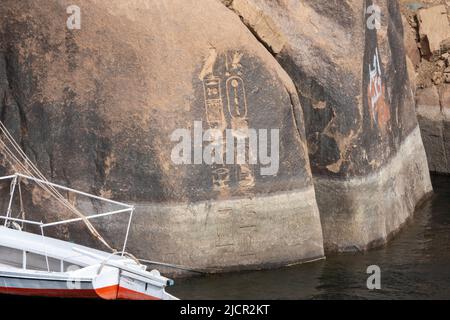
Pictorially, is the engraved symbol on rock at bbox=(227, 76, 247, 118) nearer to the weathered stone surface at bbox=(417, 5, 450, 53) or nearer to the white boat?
the white boat

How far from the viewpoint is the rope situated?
22344 mm

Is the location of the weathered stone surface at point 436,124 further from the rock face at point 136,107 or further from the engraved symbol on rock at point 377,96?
the rock face at point 136,107

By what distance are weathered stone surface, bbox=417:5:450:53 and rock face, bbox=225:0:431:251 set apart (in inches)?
262

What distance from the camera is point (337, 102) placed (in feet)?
79.7

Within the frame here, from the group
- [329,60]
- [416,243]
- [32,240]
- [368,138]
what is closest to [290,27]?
[329,60]

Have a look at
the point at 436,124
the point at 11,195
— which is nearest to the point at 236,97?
the point at 11,195

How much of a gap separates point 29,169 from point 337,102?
635 centimetres

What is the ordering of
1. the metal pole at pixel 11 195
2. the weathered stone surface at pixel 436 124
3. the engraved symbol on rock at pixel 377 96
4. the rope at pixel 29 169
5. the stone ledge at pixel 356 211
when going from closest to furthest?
the metal pole at pixel 11 195 < the rope at pixel 29 169 < the stone ledge at pixel 356 211 < the engraved symbol on rock at pixel 377 96 < the weathered stone surface at pixel 436 124

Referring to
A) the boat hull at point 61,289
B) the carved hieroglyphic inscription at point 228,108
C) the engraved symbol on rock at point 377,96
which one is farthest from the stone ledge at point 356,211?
the boat hull at point 61,289

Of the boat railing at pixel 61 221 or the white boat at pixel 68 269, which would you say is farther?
the boat railing at pixel 61 221

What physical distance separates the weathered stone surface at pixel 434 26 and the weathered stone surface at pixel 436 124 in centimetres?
121

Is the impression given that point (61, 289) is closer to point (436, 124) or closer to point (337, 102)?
point (337, 102)

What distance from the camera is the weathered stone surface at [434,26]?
103 ft
